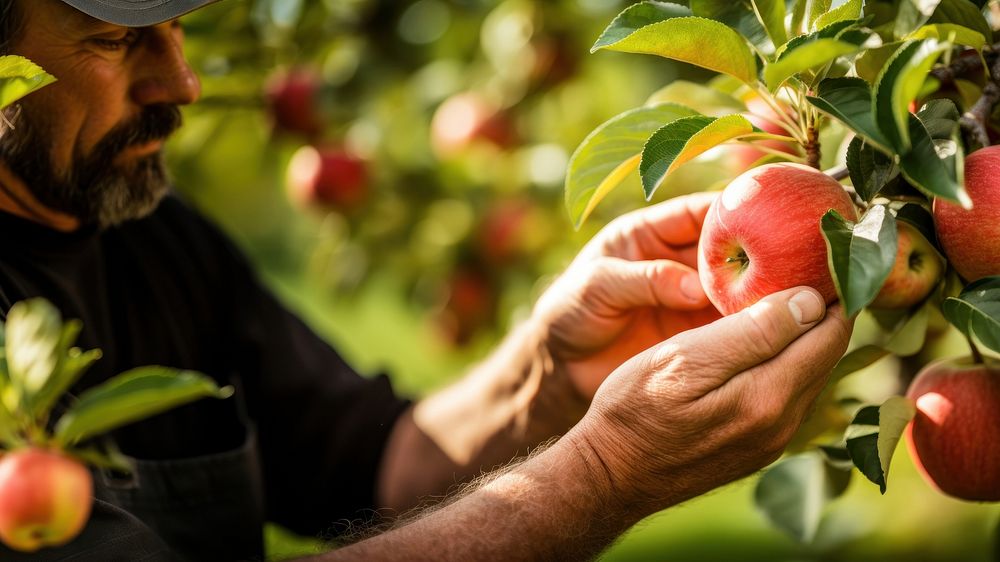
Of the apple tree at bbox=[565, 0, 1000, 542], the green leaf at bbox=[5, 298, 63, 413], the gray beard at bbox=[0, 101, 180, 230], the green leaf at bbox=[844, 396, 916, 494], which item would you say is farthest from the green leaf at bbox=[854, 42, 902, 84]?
the gray beard at bbox=[0, 101, 180, 230]

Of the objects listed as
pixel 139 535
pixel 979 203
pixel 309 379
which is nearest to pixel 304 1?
pixel 309 379

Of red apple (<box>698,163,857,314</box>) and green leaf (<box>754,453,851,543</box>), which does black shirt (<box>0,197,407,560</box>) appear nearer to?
green leaf (<box>754,453,851,543</box>)

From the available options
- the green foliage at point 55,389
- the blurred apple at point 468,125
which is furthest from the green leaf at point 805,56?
the blurred apple at point 468,125

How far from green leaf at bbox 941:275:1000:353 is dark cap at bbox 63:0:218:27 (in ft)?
2.72

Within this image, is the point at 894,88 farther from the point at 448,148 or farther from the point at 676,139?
the point at 448,148

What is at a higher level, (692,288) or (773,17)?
(773,17)

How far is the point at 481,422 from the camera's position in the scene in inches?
61.7

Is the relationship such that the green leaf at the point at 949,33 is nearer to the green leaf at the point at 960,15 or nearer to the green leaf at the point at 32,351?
the green leaf at the point at 960,15

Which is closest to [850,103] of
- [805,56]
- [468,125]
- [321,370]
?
[805,56]

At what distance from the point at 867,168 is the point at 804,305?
0.45 ft

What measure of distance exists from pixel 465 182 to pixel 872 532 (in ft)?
3.66

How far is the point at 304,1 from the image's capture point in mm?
1754

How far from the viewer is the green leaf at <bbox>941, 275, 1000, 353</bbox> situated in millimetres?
799

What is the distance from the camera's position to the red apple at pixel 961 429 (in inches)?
37.7
